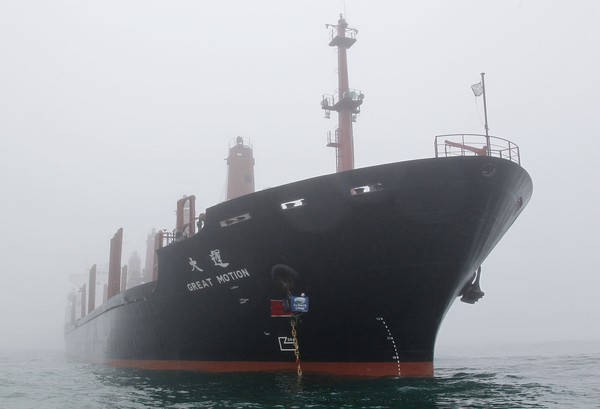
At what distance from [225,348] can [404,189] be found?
7.38 meters

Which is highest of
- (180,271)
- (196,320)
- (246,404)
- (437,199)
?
(437,199)

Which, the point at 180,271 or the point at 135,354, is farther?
the point at 135,354

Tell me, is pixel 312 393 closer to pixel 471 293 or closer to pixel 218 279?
pixel 218 279

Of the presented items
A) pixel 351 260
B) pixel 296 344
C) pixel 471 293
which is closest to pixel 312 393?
pixel 296 344

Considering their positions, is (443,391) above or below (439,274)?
below

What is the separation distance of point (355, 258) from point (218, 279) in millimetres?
4350

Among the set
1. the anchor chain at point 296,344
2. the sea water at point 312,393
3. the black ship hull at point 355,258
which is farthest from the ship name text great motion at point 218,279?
the sea water at point 312,393

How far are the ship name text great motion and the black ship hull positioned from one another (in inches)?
1.2

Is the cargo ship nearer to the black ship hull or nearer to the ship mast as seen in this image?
the black ship hull

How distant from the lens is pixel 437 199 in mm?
14453

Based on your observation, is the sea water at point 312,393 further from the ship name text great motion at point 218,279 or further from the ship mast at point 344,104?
the ship mast at point 344,104

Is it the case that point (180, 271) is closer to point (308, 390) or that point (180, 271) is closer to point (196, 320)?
point (196, 320)

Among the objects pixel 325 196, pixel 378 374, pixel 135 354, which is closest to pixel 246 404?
pixel 378 374

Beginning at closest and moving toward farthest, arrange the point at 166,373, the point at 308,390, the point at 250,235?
1. the point at 308,390
2. the point at 250,235
3. the point at 166,373
